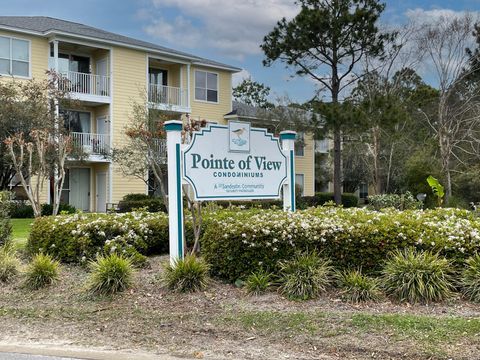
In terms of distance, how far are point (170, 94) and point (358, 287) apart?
84.9 ft

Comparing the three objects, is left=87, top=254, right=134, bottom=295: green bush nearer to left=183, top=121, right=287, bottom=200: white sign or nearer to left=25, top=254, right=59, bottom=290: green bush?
left=25, top=254, right=59, bottom=290: green bush

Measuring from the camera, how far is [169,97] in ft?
101

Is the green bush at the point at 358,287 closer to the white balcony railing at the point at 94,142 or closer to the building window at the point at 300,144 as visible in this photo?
the white balcony railing at the point at 94,142

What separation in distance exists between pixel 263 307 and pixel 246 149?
3356 mm

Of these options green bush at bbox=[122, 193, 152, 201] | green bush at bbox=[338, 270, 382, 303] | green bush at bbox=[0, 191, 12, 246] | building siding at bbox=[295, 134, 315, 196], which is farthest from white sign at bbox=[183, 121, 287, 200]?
building siding at bbox=[295, 134, 315, 196]

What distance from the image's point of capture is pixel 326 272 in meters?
6.95

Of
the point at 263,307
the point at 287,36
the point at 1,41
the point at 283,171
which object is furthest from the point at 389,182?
the point at 263,307

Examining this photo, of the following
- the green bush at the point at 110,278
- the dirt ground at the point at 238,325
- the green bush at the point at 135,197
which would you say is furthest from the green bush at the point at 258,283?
the green bush at the point at 135,197

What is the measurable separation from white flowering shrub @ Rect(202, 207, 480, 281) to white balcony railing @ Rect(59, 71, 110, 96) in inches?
841

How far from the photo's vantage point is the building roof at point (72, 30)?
25875mm

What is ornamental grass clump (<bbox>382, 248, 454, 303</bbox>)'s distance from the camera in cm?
650

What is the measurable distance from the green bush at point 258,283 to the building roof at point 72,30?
878 inches

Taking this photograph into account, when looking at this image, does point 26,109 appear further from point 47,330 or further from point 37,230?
point 47,330

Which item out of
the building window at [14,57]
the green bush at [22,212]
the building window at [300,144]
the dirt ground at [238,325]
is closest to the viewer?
the dirt ground at [238,325]
